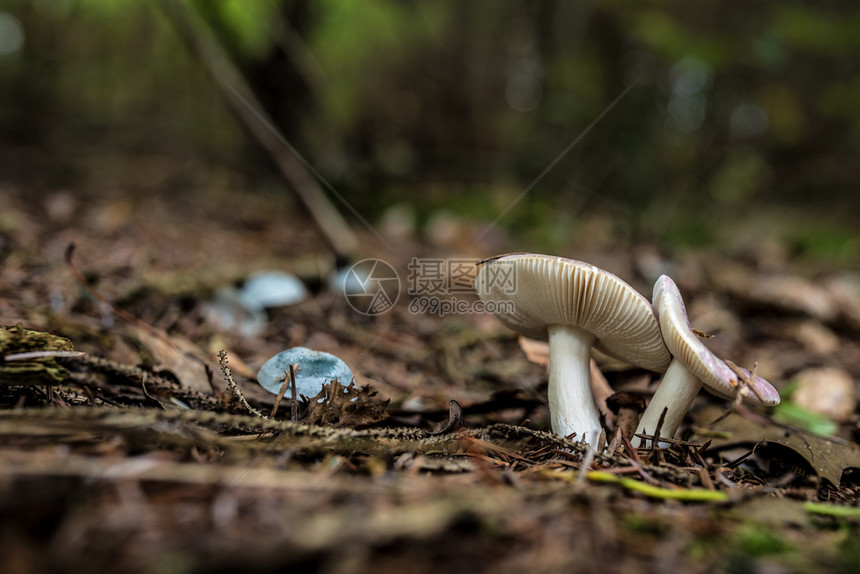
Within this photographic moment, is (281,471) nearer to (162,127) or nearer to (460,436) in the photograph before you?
(460,436)

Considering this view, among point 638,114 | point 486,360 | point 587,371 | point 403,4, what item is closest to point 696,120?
point 638,114

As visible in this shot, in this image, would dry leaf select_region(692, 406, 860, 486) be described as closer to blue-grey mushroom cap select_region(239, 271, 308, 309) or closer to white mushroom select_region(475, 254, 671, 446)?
white mushroom select_region(475, 254, 671, 446)

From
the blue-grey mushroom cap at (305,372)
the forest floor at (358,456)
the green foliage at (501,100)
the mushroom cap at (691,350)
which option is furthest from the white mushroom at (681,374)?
the green foliage at (501,100)

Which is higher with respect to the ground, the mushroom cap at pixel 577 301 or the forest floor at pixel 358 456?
the mushroom cap at pixel 577 301

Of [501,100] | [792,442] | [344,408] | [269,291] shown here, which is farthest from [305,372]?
[501,100]

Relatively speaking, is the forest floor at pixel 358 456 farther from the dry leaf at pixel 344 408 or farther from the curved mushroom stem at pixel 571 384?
the curved mushroom stem at pixel 571 384

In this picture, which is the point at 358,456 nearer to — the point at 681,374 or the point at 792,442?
the point at 681,374
